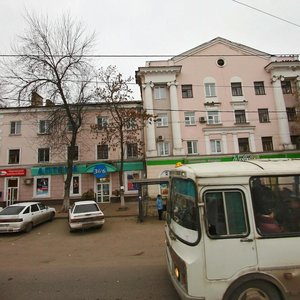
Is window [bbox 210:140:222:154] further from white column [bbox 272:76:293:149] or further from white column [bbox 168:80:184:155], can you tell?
white column [bbox 272:76:293:149]

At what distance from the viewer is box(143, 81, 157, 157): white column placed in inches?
1064

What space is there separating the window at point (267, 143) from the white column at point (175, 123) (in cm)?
928

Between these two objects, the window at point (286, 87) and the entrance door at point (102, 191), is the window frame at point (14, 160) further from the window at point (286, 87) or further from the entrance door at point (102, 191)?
the window at point (286, 87)

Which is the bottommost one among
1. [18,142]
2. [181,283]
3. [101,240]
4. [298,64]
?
[101,240]

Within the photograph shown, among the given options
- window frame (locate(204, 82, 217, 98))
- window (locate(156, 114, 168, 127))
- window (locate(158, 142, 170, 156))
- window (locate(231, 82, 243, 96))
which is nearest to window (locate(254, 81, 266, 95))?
window (locate(231, 82, 243, 96))

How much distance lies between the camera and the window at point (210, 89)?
29095mm

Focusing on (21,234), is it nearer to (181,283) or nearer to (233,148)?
(181,283)

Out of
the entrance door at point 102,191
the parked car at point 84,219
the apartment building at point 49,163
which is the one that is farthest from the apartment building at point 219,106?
the parked car at point 84,219

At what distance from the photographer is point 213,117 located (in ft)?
93.7

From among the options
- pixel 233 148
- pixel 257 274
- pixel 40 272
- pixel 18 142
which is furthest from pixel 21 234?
pixel 233 148

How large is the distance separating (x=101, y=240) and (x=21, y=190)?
1959 centimetres

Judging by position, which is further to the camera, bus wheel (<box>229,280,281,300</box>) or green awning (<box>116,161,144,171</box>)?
green awning (<box>116,161,144,171</box>)

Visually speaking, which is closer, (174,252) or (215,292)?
(215,292)

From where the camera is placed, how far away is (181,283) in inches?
161
